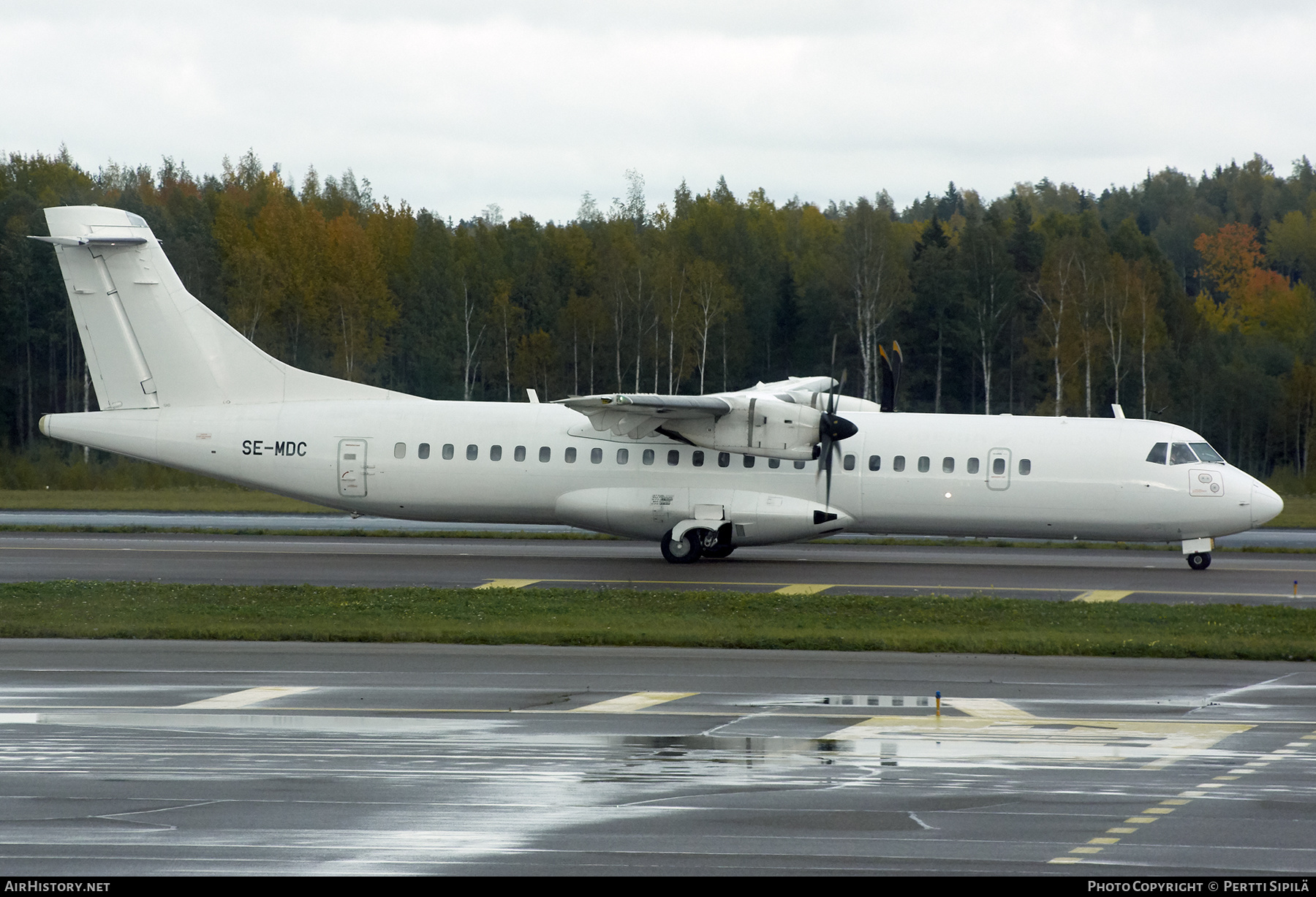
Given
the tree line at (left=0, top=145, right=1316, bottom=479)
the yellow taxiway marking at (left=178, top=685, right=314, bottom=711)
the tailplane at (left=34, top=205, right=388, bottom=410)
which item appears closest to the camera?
the yellow taxiway marking at (left=178, top=685, right=314, bottom=711)

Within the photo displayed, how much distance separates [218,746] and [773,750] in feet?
15.4

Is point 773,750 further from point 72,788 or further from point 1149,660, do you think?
point 1149,660

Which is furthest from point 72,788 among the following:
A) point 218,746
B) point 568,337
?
point 568,337

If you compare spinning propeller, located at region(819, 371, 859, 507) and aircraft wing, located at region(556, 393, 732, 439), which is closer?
aircraft wing, located at region(556, 393, 732, 439)

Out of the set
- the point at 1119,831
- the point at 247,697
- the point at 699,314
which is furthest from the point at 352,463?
the point at 699,314

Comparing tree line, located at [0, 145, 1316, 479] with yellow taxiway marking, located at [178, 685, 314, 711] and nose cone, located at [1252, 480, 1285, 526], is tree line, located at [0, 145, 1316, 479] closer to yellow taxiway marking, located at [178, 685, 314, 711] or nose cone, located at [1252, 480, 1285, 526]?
nose cone, located at [1252, 480, 1285, 526]

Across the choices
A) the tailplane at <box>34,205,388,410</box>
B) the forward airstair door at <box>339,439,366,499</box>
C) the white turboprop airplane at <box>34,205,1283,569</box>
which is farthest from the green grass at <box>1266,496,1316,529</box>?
the tailplane at <box>34,205,388,410</box>

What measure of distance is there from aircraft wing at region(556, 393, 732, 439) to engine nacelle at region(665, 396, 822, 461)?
0.22 meters

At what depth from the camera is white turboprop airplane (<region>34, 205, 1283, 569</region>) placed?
26625mm

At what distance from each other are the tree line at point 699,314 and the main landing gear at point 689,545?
41.4m

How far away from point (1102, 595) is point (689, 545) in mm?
8123

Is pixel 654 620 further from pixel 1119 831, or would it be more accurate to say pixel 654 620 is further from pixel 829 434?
pixel 1119 831

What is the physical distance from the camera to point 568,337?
7494 centimetres

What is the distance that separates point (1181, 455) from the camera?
26.8 metres
